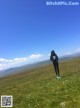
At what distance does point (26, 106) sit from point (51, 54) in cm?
1117

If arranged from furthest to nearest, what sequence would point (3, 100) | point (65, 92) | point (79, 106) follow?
point (65, 92)
point (79, 106)
point (3, 100)

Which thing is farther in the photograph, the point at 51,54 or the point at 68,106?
the point at 51,54

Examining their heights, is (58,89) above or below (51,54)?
below

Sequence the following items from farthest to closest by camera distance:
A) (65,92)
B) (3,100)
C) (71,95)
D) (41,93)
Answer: (41,93)
(65,92)
(71,95)
(3,100)

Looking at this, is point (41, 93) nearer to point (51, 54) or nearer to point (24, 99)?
point (24, 99)

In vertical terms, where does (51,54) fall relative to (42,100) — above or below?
above

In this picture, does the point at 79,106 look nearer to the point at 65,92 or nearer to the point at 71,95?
the point at 71,95

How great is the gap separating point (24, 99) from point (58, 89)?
2675mm

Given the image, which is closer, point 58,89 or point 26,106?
point 26,106

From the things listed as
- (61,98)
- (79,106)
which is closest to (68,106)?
(79,106)

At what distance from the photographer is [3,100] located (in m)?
15.0

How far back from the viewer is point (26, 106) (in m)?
19.3

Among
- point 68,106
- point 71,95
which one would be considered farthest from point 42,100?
point 68,106

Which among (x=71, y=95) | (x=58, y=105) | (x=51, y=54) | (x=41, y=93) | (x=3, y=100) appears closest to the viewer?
(x=3, y=100)
